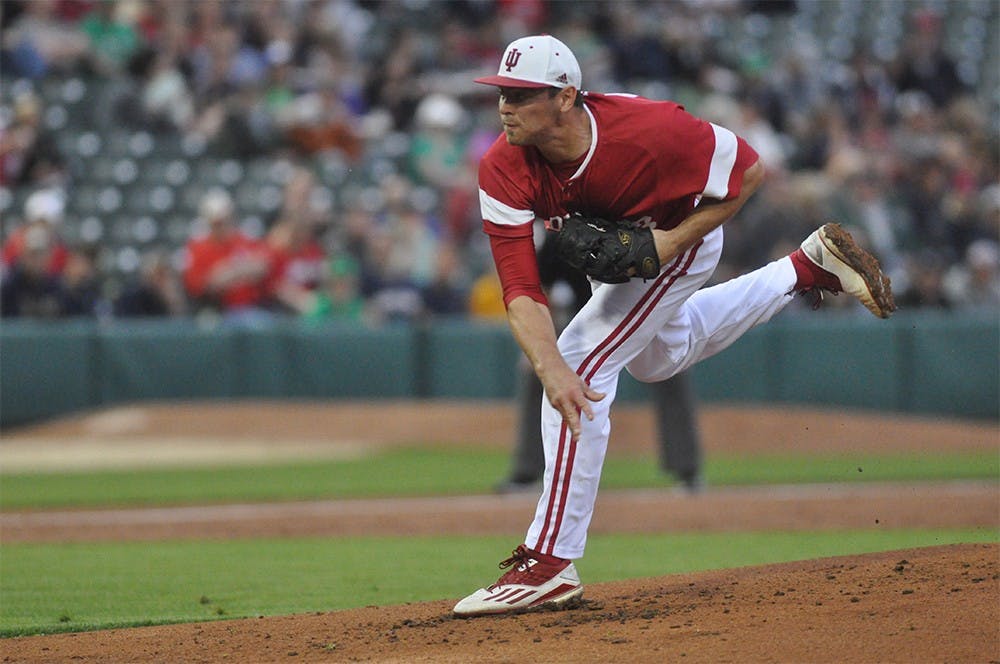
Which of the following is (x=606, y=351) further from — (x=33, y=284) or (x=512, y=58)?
(x=33, y=284)

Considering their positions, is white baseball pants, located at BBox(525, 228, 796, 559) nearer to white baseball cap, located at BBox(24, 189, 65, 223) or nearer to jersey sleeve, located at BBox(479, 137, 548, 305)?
jersey sleeve, located at BBox(479, 137, 548, 305)

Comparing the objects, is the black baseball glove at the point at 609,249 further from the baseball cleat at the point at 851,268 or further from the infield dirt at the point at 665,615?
the infield dirt at the point at 665,615

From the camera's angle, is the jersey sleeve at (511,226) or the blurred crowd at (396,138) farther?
the blurred crowd at (396,138)

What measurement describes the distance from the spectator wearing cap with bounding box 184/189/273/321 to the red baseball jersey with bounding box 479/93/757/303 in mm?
8226

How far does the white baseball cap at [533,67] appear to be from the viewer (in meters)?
4.66

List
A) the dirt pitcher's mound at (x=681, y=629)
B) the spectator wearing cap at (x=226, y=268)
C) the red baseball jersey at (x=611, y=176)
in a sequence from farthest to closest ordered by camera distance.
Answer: the spectator wearing cap at (x=226, y=268), the red baseball jersey at (x=611, y=176), the dirt pitcher's mound at (x=681, y=629)

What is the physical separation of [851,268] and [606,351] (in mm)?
1118

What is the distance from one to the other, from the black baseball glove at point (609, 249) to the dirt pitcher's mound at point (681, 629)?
1108 mm

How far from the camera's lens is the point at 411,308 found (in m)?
13.8

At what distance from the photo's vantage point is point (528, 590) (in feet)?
16.2

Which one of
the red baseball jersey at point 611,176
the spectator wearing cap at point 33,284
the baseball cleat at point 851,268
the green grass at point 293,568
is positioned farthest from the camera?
the spectator wearing cap at point 33,284

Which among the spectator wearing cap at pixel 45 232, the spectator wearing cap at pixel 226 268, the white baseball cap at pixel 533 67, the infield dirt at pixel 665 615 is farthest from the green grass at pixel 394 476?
the white baseball cap at pixel 533 67

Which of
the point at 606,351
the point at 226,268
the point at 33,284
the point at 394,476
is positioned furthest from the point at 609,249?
the point at 33,284

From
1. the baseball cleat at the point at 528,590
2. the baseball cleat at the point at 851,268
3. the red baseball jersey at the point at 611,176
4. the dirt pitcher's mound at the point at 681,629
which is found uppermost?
the red baseball jersey at the point at 611,176
